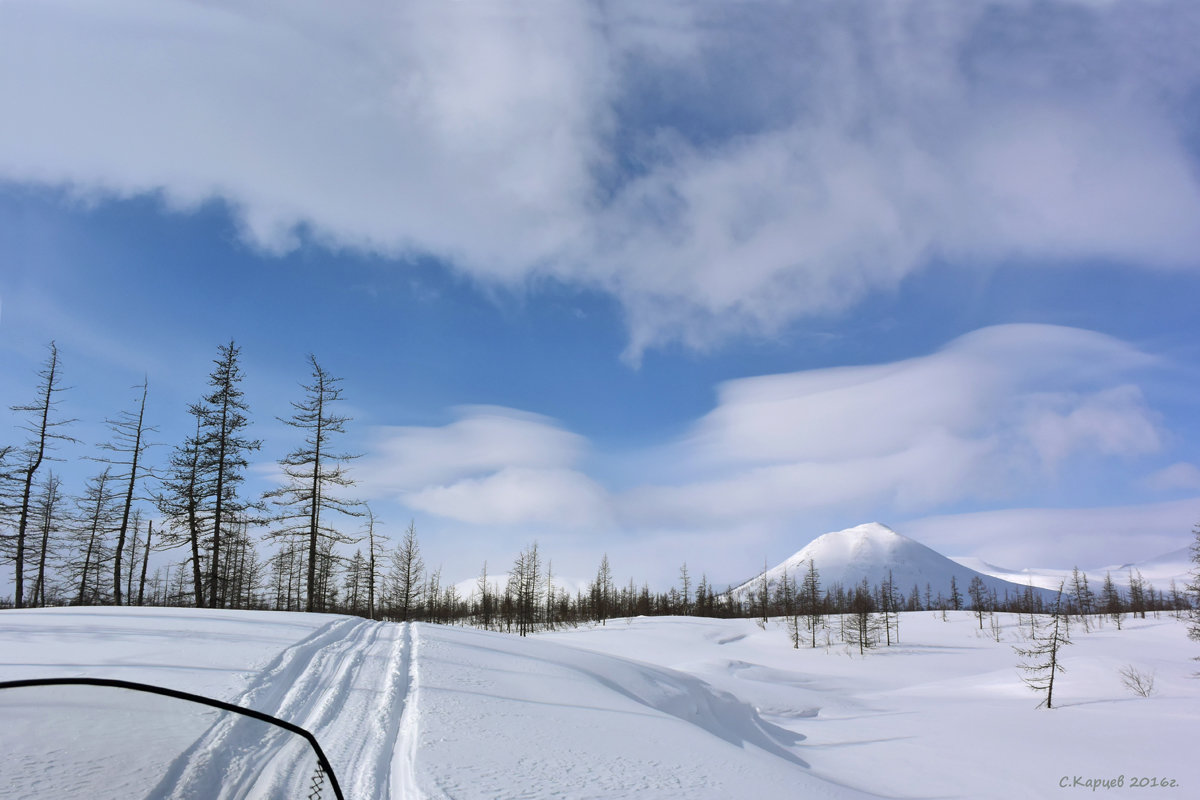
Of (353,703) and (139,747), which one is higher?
(139,747)

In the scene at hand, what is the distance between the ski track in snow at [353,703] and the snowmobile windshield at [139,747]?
14.5 feet

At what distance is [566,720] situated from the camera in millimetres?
9562

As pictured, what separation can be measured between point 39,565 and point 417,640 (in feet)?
97.3

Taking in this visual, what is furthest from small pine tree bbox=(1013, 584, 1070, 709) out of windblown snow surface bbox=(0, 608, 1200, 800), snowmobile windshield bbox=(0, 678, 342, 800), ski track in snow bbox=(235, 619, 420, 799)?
snowmobile windshield bbox=(0, 678, 342, 800)

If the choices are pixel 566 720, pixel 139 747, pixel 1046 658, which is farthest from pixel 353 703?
pixel 1046 658

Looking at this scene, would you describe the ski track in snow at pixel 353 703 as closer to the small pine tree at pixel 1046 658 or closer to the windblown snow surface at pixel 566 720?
the windblown snow surface at pixel 566 720

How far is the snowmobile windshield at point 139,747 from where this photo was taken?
5.66 feet

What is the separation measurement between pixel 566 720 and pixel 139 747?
344 inches

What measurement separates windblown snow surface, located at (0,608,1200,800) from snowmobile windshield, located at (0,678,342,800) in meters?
0.07

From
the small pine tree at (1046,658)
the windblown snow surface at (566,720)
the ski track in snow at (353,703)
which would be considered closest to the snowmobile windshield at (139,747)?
the windblown snow surface at (566,720)

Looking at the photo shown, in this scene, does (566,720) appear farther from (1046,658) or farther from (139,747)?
(1046,658)

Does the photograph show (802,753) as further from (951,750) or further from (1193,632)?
(1193,632)

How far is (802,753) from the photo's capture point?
16156 millimetres

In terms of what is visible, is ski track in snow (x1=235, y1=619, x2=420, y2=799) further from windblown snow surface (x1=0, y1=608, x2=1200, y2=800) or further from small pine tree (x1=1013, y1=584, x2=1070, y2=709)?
small pine tree (x1=1013, y1=584, x2=1070, y2=709)
